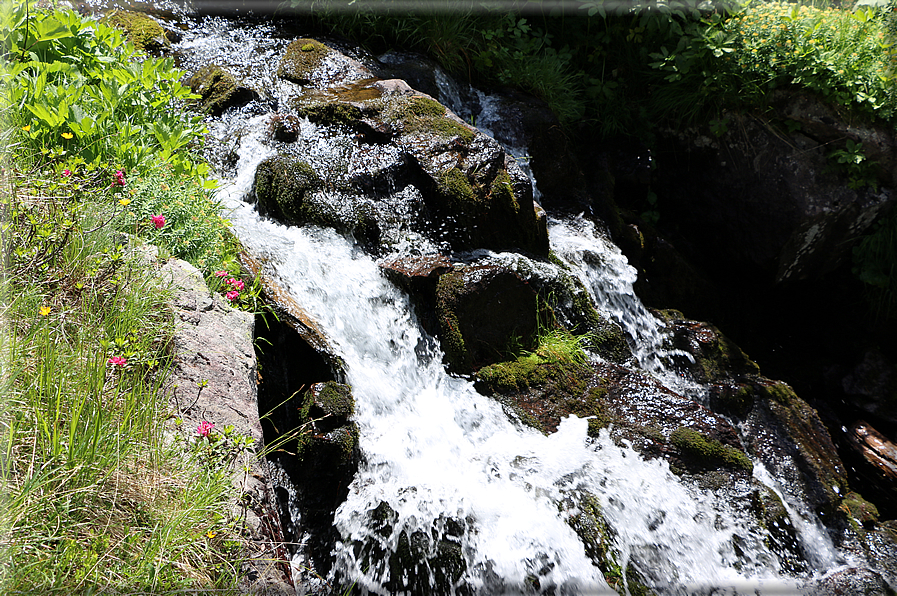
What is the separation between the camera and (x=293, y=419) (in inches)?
116

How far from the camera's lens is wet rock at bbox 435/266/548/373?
3.64 metres

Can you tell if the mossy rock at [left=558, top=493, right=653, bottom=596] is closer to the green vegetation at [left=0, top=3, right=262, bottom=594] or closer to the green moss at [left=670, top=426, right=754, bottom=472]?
the green moss at [left=670, top=426, right=754, bottom=472]

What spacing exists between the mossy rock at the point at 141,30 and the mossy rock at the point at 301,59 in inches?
41.9

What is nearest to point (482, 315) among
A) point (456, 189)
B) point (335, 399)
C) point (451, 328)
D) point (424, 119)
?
point (451, 328)

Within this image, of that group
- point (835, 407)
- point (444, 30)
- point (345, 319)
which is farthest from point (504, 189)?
point (835, 407)

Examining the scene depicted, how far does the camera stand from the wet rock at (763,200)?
218 inches

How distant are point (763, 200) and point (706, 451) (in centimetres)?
345

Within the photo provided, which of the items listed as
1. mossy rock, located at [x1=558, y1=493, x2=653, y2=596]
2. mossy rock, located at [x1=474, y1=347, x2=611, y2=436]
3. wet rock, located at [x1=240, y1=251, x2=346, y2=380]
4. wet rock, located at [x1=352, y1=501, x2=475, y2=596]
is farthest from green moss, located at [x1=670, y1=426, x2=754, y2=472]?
wet rock, located at [x1=240, y1=251, x2=346, y2=380]

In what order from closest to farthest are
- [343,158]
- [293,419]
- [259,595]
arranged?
1. [259,595]
2. [293,419]
3. [343,158]

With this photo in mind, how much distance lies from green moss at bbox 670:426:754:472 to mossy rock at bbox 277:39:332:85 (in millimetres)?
4301

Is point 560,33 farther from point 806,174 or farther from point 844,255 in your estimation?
point 844,255

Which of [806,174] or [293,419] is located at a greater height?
[806,174]

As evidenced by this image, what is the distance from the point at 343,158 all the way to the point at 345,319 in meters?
1.44

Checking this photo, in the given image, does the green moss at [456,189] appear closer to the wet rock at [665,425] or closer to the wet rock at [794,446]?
the wet rock at [665,425]
